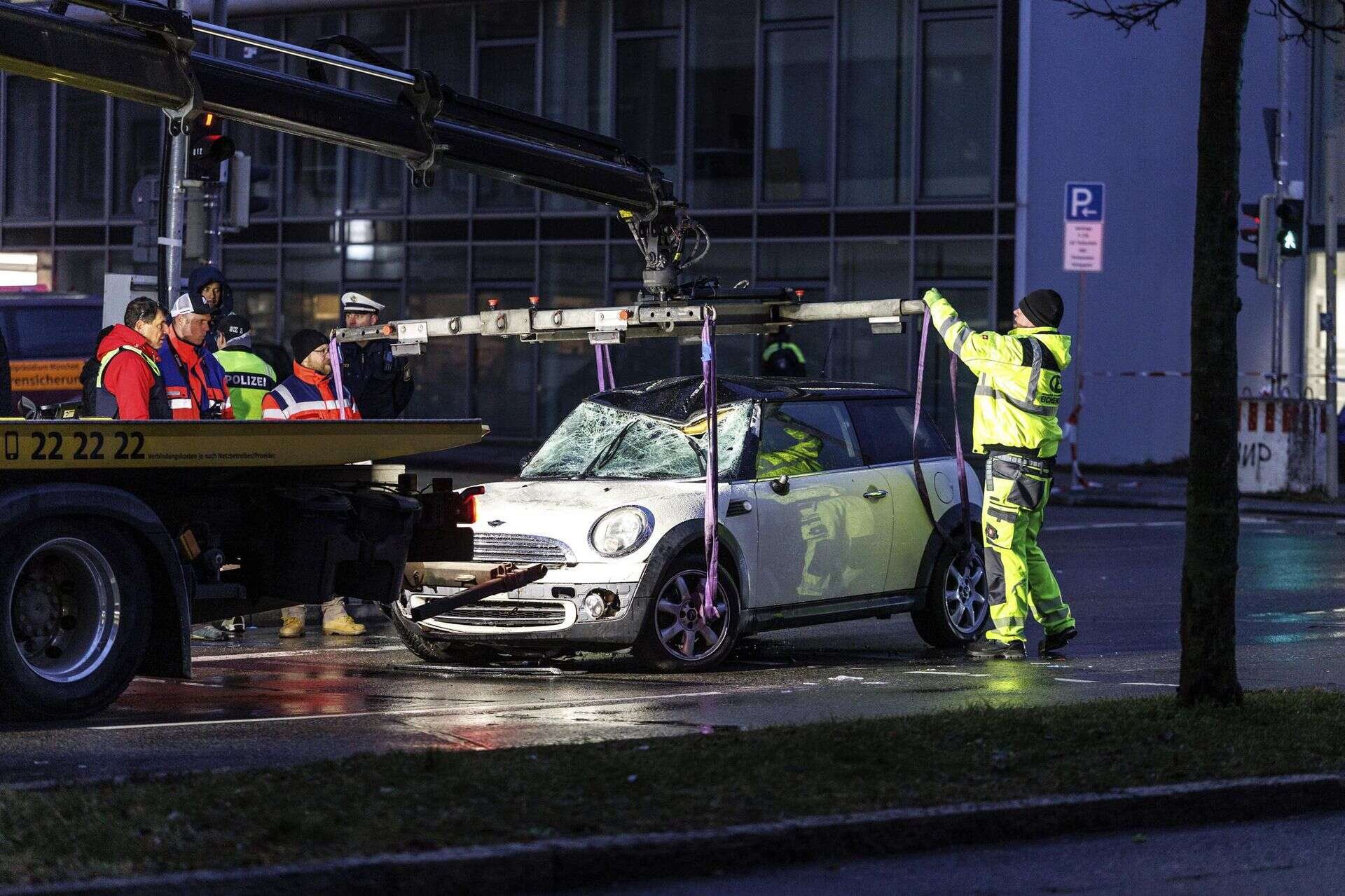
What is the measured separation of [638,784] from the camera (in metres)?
6.73

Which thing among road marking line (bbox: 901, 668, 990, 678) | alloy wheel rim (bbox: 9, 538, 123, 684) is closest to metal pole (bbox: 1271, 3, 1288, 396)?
road marking line (bbox: 901, 668, 990, 678)

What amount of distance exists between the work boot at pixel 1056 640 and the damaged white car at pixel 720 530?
0.62m

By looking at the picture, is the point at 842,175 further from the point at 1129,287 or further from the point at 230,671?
the point at 230,671

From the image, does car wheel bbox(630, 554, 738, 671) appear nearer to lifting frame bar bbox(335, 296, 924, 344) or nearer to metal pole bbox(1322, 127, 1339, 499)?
lifting frame bar bbox(335, 296, 924, 344)

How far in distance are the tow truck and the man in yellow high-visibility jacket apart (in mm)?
Answer: 692

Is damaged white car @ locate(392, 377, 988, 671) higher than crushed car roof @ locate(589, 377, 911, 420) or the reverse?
the reverse

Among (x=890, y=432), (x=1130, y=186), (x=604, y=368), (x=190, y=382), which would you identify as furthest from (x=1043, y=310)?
(x=1130, y=186)

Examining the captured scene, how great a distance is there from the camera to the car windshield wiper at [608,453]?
11492mm

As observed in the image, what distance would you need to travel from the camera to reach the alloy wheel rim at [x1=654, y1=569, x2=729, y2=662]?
10.6 metres

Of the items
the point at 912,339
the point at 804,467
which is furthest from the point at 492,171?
the point at 912,339

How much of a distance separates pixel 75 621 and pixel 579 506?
2.95m

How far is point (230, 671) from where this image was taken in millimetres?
10945

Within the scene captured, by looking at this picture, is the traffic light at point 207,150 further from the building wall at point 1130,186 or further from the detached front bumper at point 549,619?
the building wall at point 1130,186

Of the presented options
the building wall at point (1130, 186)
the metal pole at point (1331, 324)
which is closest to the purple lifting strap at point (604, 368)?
the metal pole at point (1331, 324)
